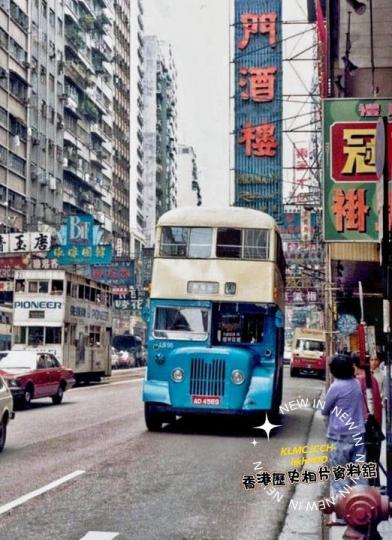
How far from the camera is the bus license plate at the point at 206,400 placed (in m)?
17.5

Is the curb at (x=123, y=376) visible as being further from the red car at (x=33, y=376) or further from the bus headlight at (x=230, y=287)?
the bus headlight at (x=230, y=287)

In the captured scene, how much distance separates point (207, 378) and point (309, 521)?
8.56 m

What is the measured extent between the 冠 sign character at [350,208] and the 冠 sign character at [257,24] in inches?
1648

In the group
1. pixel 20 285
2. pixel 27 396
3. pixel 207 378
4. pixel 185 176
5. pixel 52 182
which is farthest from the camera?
pixel 185 176

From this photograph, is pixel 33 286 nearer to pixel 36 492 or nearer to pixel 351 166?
pixel 351 166

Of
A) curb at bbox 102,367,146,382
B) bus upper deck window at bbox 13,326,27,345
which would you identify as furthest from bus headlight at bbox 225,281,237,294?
curb at bbox 102,367,146,382

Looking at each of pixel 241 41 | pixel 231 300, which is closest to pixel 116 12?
pixel 241 41

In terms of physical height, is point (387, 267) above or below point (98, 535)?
above

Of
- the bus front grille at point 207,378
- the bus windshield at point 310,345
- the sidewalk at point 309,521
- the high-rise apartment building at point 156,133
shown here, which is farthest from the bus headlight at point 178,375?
the high-rise apartment building at point 156,133

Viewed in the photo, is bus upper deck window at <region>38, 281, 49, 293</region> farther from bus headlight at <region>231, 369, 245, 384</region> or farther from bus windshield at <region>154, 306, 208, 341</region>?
bus headlight at <region>231, 369, 245, 384</region>

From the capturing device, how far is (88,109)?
286 feet

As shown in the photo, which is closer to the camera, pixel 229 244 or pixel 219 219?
pixel 229 244

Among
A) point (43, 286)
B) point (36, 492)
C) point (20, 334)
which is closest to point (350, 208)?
point (36, 492)

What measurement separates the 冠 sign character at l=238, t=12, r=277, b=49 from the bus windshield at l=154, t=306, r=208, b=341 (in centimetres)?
4435
